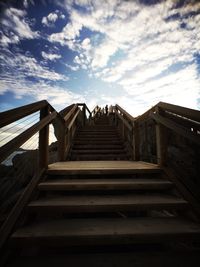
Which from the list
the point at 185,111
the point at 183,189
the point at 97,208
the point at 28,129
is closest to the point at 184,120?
the point at 185,111

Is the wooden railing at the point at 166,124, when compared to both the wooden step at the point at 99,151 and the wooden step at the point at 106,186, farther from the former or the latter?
the wooden step at the point at 99,151

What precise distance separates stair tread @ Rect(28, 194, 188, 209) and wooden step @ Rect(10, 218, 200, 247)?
0.20m

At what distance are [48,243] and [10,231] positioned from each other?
400mm

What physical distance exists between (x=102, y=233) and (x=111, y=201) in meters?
0.50

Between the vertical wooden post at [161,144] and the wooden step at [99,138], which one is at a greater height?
the wooden step at [99,138]

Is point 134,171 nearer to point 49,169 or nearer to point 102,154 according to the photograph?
point 49,169

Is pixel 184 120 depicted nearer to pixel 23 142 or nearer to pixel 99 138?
pixel 23 142

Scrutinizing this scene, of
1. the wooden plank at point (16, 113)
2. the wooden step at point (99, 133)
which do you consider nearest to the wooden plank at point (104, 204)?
the wooden plank at point (16, 113)

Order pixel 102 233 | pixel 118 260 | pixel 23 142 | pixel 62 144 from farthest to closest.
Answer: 1. pixel 62 144
2. pixel 23 142
3. pixel 102 233
4. pixel 118 260

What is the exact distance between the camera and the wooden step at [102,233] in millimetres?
1629

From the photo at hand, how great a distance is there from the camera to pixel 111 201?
7.02ft

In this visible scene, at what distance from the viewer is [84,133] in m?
7.34

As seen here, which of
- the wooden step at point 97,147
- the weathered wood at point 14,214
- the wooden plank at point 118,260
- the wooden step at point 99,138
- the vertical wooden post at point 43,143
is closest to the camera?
the wooden plank at point 118,260

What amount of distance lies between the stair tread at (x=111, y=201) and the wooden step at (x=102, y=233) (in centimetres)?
20
